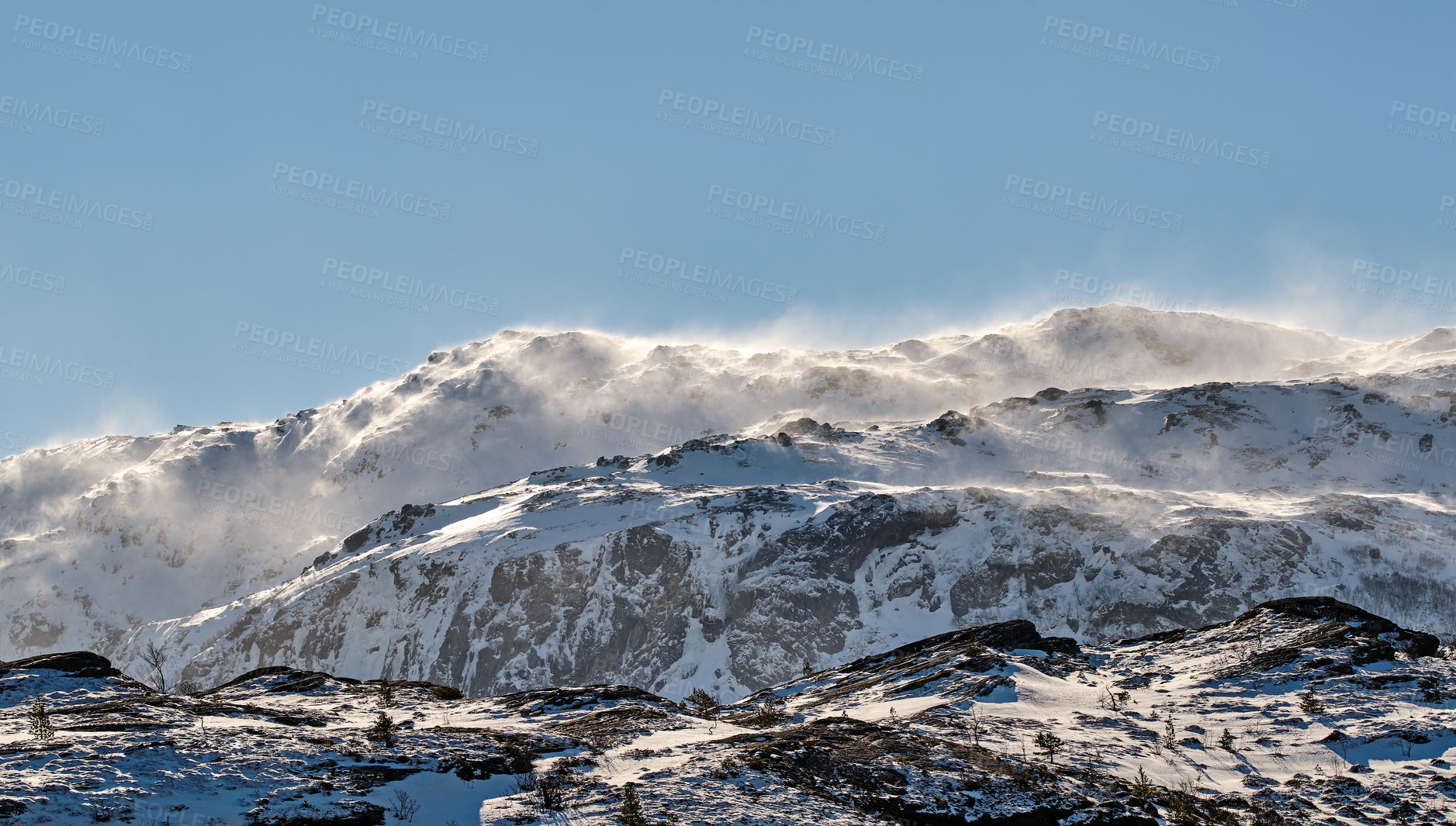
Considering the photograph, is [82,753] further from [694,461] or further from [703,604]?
[694,461]

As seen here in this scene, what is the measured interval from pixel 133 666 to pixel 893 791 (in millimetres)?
163606

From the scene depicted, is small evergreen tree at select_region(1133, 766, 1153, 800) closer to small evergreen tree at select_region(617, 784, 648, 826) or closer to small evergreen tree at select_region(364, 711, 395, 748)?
small evergreen tree at select_region(617, 784, 648, 826)

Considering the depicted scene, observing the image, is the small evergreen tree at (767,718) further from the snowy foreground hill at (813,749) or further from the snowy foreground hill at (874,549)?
the snowy foreground hill at (874,549)

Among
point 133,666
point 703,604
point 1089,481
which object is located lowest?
point 133,666

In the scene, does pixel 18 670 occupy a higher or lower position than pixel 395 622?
higher

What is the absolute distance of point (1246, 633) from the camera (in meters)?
38.8

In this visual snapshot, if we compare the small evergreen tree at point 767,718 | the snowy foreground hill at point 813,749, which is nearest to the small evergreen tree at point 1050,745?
the snowy foreground hill at point 813,749

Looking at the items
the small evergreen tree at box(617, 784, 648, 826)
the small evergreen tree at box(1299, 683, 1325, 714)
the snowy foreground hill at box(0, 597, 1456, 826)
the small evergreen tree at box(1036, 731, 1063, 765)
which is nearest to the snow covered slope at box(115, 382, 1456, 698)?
the snowy foreground hill at box(0, 597, 1456, 826)

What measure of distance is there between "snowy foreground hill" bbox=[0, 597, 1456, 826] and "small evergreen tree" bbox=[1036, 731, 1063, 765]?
0.09m

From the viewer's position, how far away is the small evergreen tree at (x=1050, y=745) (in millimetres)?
24417

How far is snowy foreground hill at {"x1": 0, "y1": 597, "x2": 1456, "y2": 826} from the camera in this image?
787 inches

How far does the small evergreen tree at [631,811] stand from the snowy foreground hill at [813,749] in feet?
0.88

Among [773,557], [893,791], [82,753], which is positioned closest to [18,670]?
[82,753]

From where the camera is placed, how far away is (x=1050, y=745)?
24766 millimetres
